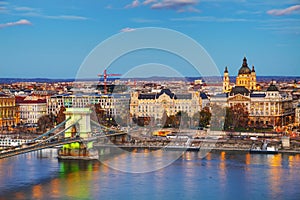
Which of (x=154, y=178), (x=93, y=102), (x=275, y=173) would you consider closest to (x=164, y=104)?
(x=93, y=102)

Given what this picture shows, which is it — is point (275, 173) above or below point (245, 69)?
below

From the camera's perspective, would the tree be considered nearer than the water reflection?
No

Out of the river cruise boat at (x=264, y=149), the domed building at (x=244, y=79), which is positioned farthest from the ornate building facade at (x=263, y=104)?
the river cruise boat at (x=264, y=149)

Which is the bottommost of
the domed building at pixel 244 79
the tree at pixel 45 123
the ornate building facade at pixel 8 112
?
the tree at pixel 45 123

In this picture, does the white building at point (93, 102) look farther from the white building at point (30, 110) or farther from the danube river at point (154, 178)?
the danube river at point (154, 178)

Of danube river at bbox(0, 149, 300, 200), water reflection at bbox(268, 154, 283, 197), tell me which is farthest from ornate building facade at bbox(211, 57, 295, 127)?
danube river at bbox(0, 149, 300, 200)

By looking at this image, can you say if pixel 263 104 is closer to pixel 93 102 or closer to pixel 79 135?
pixel 93 102

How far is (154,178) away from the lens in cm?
964

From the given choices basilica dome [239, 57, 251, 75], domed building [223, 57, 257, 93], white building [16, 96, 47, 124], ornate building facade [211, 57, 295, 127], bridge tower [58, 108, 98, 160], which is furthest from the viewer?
basilica dome [239, 57, 251, 75]

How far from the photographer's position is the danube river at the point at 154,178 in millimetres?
8492

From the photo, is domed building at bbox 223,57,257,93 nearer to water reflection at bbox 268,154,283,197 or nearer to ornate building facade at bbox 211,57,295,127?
ornate building facade at bbox 211,57,295,127

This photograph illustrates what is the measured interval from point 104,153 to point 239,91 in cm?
839

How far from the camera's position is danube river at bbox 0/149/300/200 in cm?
849

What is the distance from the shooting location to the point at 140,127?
16.2 meters
